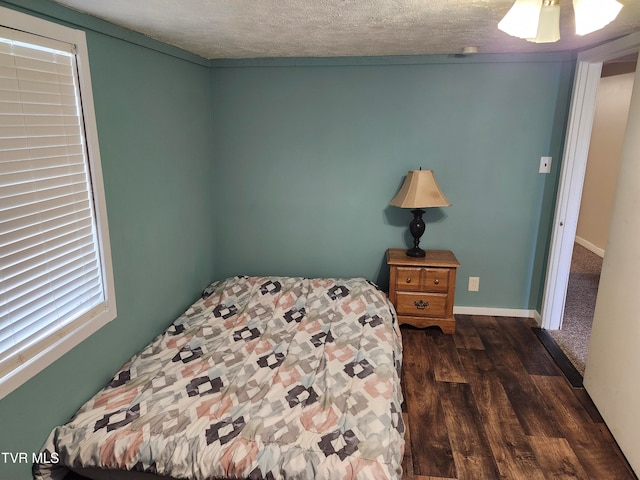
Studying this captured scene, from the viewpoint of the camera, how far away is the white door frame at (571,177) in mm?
2875

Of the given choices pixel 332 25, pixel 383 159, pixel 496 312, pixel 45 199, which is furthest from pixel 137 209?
pixel 496 312

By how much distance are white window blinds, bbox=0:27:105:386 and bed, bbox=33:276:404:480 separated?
1.48 feet

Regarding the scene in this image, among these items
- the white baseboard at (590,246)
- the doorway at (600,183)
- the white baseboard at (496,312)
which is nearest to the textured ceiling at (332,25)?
the white baseboard at (496,312)

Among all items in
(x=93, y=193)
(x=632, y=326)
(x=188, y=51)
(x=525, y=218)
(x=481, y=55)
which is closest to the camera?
(x=93, y=193)

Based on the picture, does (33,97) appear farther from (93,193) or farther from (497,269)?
(497,269)

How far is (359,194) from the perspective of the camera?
11.1 ft

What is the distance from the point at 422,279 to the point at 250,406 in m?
1.68

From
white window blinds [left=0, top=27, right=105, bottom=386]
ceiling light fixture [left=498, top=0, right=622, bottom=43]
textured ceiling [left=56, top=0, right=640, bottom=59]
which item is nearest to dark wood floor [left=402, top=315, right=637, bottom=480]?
white window blinds [left=0, top=27, right=105, bottom=386]

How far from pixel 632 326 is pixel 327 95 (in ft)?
7.89

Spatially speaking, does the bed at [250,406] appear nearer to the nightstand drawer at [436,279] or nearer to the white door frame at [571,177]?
the nightstand drawer at [436,279]

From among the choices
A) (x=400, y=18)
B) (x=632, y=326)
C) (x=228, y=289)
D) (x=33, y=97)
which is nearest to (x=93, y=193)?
(x=33, y=97)

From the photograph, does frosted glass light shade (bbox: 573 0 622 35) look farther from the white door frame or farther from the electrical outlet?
the electrical outlet

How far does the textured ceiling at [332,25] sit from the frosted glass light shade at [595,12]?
36 cm

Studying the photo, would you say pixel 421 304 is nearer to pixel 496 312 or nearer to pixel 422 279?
pixel 422 279
